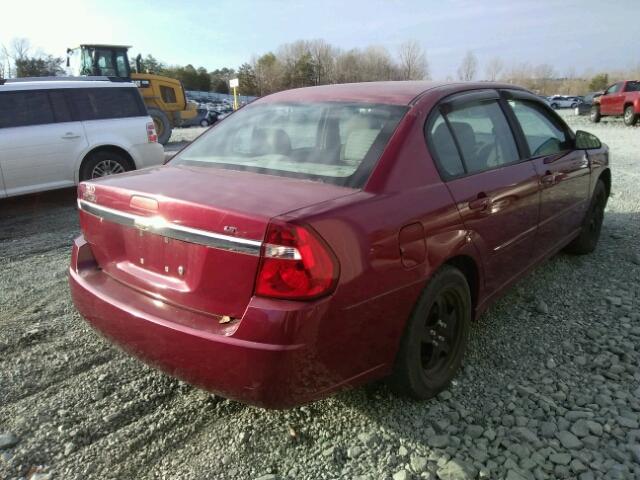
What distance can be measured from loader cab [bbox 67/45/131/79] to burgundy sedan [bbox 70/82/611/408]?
15.1 m

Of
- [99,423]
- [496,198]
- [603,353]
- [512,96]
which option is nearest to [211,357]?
[99,423]

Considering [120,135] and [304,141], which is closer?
[304,141]

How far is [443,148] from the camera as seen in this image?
8.75 feet

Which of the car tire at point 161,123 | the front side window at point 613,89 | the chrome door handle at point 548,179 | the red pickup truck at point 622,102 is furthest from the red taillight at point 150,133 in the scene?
the front side window at point 613,89

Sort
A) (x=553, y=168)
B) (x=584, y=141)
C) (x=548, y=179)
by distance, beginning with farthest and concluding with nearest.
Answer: (x=584, y=141), (x=553, y=168), (x=548, y=179)

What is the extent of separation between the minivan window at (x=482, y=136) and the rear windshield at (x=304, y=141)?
1.52 ft

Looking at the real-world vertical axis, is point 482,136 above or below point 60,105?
below

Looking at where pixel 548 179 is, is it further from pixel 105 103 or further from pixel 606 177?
pixel 105 103

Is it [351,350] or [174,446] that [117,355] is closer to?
[174,446]

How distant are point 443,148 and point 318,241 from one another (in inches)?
43.1

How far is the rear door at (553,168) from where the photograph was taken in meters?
3.50

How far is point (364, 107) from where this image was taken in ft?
9.03

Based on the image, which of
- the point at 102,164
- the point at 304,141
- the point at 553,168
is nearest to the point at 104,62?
the point at 102,164

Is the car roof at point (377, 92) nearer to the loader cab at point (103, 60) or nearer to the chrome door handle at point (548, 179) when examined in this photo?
the chrome door handle at point (548, 179)
